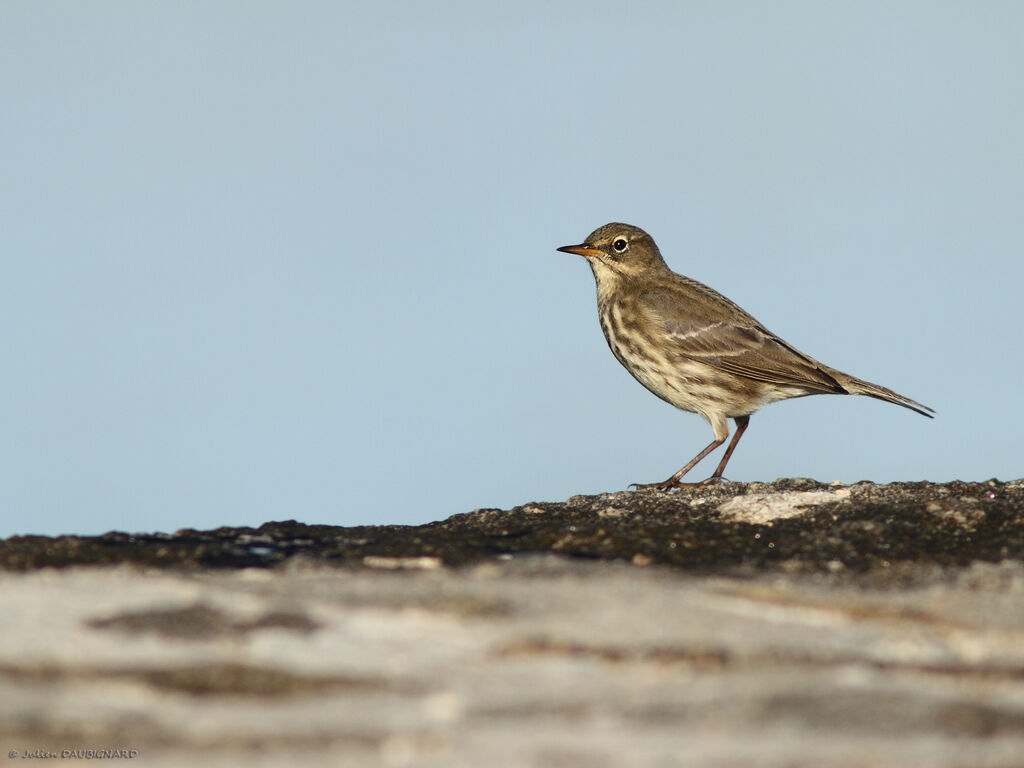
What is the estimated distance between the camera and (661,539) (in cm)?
618

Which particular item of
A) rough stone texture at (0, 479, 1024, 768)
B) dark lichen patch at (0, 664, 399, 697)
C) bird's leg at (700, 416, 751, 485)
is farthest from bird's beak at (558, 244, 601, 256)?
dark lichen patch at (0, 664, 399, 697)

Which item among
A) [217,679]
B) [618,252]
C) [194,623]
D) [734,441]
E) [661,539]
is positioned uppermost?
[618,252]

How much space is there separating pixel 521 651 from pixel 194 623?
3.61 feet

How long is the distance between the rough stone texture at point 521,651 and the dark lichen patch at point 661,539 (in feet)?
0.10

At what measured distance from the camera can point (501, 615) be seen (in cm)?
434

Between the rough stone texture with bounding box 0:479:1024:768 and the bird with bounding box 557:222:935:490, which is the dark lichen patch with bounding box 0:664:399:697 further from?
the bird with bounding box 557:222:935:490

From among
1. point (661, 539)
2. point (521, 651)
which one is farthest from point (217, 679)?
point (661, 539)

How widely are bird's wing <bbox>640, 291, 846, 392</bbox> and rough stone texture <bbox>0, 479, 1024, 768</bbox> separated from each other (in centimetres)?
543

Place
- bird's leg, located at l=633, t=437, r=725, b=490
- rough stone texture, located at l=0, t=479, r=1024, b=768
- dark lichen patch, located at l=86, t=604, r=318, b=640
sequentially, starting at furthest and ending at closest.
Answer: bird's leg, located at l=633, t=437, r=725, b=490 < dark lichen patch, located at l=86, t=604, r=318, b=640 < rough stone texture, located at l=0, t=479, r=1024, b=768

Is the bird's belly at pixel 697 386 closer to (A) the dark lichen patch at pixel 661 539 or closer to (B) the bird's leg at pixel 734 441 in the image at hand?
(B) the bird's leg at pixel 734 441

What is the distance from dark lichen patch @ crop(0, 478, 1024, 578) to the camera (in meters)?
5.57

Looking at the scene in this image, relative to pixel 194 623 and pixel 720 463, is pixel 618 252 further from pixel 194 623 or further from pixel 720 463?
pixel 194 623

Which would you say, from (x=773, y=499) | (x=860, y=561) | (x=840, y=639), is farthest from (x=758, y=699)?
(x=773, y=499)

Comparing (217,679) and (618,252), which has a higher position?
(618,252)
